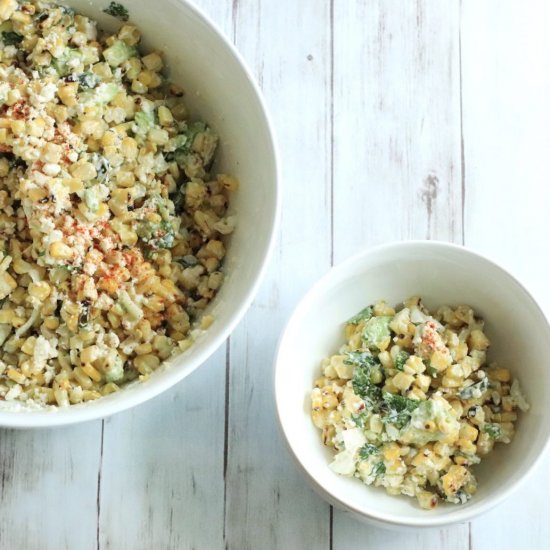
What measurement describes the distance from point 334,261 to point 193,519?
1.70 ft

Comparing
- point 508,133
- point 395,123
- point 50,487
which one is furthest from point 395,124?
point 50,487

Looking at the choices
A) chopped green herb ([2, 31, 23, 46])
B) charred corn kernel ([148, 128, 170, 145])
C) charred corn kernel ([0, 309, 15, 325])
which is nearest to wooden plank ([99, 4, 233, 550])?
charred corn kernel ([0, 309, 15, 325])

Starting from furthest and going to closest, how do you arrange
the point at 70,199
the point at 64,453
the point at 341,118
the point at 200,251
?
the point at 341,118, the point at 64,453, the point at 200,251, the point at 70,199

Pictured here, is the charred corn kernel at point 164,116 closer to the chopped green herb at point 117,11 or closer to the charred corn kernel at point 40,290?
the chopped green herb at point 117,11

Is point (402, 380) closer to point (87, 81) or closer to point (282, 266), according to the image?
point (282, 266)

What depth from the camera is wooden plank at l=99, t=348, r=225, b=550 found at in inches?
62.2

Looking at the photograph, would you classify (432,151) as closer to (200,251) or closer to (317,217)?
(317,217)

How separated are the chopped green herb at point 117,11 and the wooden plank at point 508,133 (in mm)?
656

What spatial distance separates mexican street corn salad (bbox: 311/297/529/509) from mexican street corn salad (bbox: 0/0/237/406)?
0.92ft

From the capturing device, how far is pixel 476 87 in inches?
67.9

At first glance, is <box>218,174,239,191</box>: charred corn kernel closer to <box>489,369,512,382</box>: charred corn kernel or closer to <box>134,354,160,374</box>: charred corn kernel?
<box>134,354,160,374</box>: charred corn kernel

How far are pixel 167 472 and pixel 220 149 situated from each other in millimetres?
568

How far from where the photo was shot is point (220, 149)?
150 cm

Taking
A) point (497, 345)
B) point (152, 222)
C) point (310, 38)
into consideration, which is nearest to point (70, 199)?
point (152, 222)
